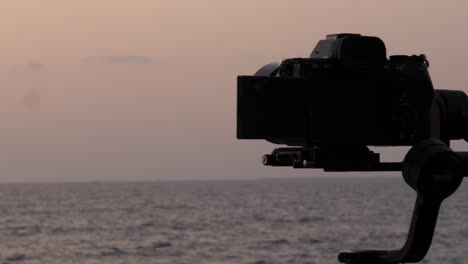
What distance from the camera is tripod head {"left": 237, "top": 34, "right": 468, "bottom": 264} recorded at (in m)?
5.32

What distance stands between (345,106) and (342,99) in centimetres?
4

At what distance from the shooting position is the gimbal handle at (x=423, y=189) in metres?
→ 5.62

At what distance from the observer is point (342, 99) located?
17.9 feet

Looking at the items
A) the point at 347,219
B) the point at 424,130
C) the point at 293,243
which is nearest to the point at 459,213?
the point at 347,219

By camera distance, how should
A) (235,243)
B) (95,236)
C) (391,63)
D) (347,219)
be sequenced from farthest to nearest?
(347,219) < (95,236) < (235,243) < (391,63)

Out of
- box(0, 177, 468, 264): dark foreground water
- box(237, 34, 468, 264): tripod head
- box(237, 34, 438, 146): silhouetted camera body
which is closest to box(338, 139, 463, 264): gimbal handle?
box(237, 34, 468, 264): tripod head

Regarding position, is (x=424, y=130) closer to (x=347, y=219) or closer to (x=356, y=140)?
(x=356, y=140)

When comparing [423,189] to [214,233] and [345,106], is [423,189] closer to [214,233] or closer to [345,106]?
[345,106]

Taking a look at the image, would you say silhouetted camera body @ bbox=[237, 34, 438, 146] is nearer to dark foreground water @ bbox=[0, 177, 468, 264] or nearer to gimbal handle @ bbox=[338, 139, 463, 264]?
gimbal handle @ bbox=[338, 139, 463, 264]

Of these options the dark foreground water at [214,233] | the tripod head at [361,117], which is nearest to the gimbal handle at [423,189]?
the tripod head at [361,117]

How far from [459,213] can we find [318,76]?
93217 millimetres

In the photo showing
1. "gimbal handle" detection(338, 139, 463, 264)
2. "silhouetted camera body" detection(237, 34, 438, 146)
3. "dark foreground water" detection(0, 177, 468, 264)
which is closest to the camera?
"silhouetted camera body" detection(237, 34, 438, 146)

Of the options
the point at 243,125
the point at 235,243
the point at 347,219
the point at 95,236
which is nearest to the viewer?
the point at 243,125

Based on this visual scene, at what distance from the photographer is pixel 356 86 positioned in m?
5.51
